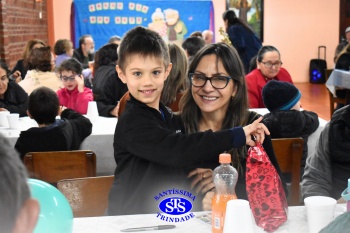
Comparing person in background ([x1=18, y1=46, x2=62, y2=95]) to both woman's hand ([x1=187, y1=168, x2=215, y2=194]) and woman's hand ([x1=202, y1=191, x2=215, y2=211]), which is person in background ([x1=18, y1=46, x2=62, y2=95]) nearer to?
woman's hand ([x1=187, y1=168, x2=215, y2=194])

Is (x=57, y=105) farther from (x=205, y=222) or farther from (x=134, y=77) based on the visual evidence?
(x=205, y=222)

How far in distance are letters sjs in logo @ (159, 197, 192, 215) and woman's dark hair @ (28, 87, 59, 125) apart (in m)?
1.71

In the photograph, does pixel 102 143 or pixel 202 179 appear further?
pixel 102 143

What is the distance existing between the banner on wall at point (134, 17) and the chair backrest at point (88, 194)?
36.0ft

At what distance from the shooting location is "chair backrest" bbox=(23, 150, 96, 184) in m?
2.98

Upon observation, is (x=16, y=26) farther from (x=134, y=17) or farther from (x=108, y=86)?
(x=134, y=17)

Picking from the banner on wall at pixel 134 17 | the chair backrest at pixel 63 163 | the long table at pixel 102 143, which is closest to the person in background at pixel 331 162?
the chair backrest at pixel 63 163

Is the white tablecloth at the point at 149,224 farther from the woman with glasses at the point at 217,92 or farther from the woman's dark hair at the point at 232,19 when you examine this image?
the woman's dark hair at the point at 232,19

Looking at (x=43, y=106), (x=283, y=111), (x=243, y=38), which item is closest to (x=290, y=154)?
(x=283, y=111)

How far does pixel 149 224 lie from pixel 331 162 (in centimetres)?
102

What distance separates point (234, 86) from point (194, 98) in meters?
0.18

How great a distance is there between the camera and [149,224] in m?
1.91

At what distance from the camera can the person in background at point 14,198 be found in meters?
0.69

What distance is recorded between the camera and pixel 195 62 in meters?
2.49
